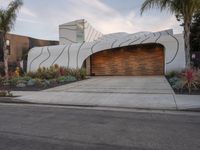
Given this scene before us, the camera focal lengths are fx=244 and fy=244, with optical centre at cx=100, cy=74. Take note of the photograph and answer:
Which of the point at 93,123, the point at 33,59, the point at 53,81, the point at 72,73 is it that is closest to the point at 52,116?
the point at 93,123

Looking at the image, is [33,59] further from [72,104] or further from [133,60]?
[72,104]

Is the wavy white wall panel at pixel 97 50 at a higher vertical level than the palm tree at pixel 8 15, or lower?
lower

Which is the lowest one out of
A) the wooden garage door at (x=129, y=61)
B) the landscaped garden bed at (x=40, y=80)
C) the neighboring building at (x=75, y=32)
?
the landscaped garden bed at (x=40, y=80)

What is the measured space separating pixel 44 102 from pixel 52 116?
321 centimetres

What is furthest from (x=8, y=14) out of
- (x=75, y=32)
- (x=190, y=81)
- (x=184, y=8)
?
(x=75, y=32)

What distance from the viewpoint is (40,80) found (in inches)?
690

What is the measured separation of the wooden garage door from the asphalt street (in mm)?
18400

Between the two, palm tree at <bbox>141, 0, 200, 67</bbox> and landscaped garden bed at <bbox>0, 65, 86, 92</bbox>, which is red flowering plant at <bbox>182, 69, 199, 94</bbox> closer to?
palm tree at <bbox>141, 0, 200, 67</bbox>

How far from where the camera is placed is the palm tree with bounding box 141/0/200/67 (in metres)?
14.9

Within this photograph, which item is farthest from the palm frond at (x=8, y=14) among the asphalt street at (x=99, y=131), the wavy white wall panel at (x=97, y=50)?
the asphalt street at (x=99, y=131)

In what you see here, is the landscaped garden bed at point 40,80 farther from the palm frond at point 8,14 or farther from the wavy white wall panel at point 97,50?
the wavy white wall panel at point 97,50

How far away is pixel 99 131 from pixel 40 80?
12.2 meters

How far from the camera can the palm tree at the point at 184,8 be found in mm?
14908

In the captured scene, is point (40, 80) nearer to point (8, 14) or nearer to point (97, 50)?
point (8, 14)
